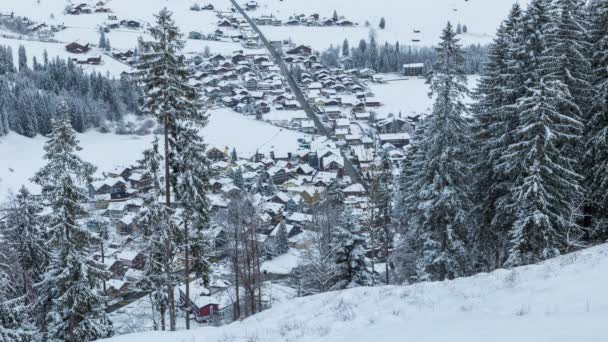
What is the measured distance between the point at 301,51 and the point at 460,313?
125526 millimetres

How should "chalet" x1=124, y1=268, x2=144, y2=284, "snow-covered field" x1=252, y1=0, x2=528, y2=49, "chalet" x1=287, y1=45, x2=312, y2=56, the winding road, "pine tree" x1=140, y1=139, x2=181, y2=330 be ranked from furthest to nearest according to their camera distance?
"snow-covered field" x1=252, y1=0, x2=528, y2=49 < "chalet" x1=287, y1=45, x2=312, y2=56 < the winding road < "chalet" x1=124, y1=268, x2=144, y2=284 < "pine tree" x1=140, y1=139, x2=181, y2=330

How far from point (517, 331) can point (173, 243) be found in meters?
14.5

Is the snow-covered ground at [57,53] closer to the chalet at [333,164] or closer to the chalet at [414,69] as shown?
the chalet at [414,69]

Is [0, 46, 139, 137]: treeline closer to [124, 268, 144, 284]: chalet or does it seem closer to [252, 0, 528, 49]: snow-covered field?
[124, 268, 144, 284]: chalet

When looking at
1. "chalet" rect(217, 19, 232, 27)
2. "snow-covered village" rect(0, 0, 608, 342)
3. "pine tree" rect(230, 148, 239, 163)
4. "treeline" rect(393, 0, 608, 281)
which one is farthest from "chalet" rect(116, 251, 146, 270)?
"chalet" rect(217, 19, 232, 27)

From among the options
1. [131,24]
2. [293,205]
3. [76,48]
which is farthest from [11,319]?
[131,24]

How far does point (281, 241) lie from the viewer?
4409 cm

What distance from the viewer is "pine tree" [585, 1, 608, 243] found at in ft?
65.5

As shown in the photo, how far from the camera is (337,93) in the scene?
10275cm

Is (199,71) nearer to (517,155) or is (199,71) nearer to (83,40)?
(83,40)

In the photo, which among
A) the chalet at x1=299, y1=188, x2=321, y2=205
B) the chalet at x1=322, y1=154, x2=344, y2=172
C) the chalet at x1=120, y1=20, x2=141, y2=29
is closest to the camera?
the chalet at x1=299, y1=188, x2=321, y2=205

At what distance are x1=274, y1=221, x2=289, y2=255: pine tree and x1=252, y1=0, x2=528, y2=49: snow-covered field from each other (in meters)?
108

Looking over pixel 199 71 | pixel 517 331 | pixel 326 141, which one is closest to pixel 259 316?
pixel 517 331

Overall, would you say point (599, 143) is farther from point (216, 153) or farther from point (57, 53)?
point (57, 53)
